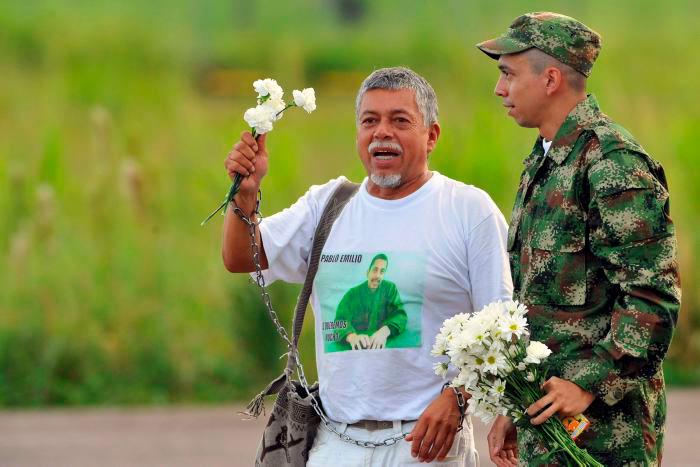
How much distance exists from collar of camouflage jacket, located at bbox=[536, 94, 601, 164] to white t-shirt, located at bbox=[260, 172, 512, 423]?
71 centimetres

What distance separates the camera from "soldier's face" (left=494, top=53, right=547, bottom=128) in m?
4.44

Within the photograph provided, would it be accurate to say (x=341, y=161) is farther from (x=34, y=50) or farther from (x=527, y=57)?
(x=527, y=57)

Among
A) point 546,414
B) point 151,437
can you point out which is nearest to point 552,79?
point 546,414

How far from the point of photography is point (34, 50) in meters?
14.7

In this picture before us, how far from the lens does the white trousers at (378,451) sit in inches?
194

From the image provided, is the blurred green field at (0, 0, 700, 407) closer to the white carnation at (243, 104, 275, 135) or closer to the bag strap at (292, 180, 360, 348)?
the bag strap at (292, 180, 360, 348)

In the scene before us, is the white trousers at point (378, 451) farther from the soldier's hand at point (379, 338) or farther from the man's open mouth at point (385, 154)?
the man's open mouth at point (385, 154)

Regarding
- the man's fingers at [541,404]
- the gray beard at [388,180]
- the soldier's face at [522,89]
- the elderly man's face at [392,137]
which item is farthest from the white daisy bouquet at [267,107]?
the man's fingers at [541,404]

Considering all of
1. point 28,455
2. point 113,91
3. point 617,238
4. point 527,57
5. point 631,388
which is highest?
point 113,91

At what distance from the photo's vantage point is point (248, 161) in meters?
5.00

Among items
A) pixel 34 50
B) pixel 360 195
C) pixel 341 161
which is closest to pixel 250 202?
pixel 360 195

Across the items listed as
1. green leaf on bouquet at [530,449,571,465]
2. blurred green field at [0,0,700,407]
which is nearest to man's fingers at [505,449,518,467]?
green leaf on bouquet at [530,449,571,465]

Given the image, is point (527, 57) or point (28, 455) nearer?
point (527, 57)

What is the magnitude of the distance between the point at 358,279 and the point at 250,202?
0.46 meters
